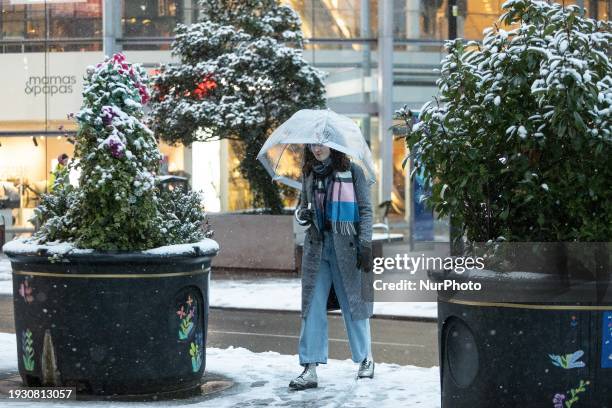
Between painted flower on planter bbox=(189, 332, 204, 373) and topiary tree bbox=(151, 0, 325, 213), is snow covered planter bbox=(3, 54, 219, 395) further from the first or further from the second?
topiary tree bbox=(151, 0, 325, 213)

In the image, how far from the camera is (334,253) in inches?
337

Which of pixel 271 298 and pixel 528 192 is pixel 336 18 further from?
pixel 528 192

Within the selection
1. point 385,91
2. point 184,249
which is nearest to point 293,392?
point 184,249

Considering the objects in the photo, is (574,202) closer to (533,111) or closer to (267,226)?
(533,111)

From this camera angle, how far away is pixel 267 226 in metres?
19.5

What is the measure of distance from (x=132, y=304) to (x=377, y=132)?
76.7ft

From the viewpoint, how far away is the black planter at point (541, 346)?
6.14m

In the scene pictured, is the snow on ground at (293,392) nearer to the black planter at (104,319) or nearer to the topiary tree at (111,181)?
the black planter at (104,319)

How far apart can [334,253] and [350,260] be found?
13cm

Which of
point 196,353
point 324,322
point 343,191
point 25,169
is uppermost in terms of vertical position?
point 25,169

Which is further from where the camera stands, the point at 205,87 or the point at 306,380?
the point at 205,87

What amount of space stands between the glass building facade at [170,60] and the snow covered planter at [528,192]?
71.8 ft

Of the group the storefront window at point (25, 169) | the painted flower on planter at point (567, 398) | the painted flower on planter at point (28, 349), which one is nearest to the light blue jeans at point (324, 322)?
the painted flower on planter at point (28, 349)

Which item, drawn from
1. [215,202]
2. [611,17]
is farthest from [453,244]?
[611,17]
